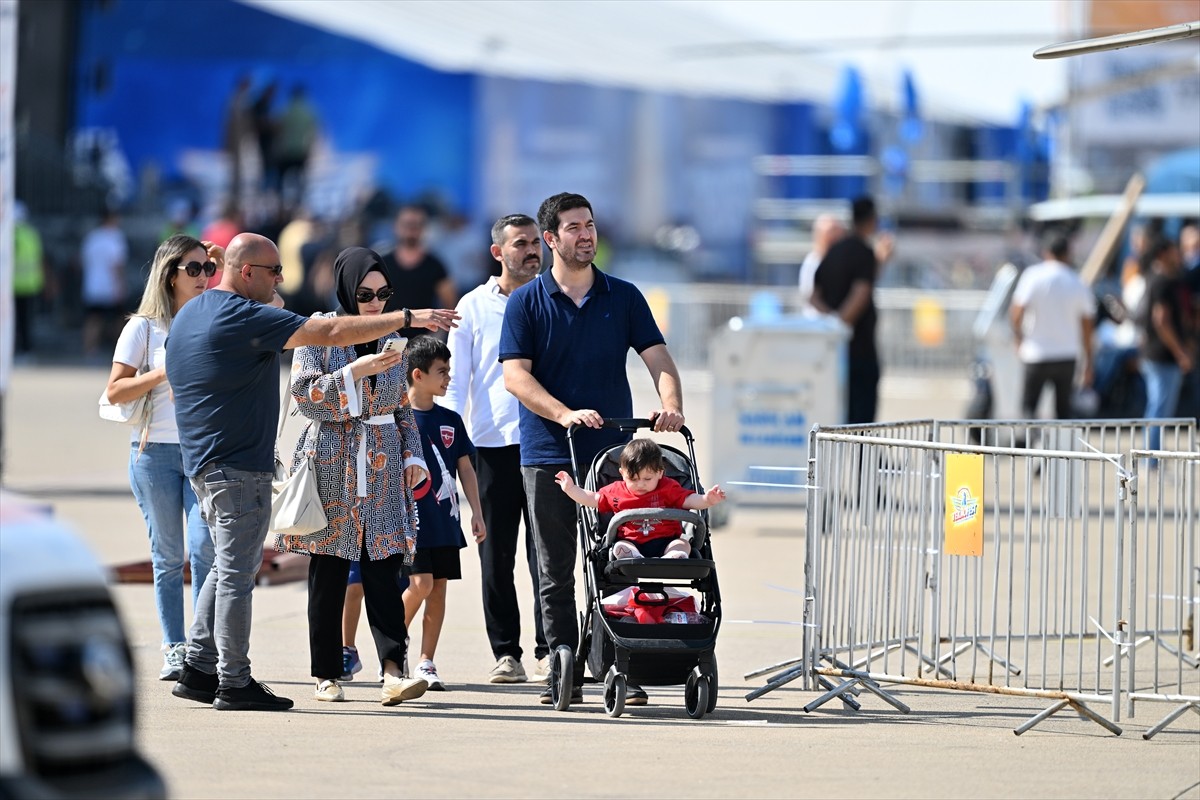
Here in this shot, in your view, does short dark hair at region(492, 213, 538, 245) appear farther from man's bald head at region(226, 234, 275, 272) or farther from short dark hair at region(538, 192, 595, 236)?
man's bald head at region(226, 234, 275, 272)

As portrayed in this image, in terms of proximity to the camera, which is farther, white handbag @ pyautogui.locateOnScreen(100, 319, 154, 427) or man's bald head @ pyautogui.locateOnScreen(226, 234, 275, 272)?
white handbag @ pyautogui.locateOnScreen(100, 319, 154, 427)

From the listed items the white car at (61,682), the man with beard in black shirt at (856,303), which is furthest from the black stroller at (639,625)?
the man with beard in black shirt at (856,303)

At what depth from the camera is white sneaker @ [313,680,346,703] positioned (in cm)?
744

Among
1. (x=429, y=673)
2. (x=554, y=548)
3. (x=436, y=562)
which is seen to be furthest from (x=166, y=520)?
(x=554, y=548)

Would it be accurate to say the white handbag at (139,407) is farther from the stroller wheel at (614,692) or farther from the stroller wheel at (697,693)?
the stroller wheel at (697,693)

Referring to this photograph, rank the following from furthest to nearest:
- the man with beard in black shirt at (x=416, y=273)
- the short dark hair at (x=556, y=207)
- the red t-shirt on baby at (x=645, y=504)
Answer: the man with beard in black shirt at (x=416, y=273) < the short dark hair at (x=556, y=207) < the red t-shirt on baby at (x=645, y=504)

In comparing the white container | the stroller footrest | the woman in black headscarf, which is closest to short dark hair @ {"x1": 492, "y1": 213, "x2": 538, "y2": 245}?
the woman in black headscarf

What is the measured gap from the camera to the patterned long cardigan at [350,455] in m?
7.29

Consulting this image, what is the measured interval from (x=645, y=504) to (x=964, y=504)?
1.24 meters

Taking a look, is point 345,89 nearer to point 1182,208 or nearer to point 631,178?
point 631,178

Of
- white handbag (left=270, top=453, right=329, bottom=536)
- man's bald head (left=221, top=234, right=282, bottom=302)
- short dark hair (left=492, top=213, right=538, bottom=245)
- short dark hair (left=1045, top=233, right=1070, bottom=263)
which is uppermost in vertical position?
short dark hair (left=1045, top=233, right=1070, bottom=263)

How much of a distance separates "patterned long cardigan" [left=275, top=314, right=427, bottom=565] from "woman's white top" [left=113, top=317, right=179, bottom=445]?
82 cm

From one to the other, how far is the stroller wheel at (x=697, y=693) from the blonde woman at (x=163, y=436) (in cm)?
211

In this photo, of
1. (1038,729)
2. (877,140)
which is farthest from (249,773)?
(877,140)
